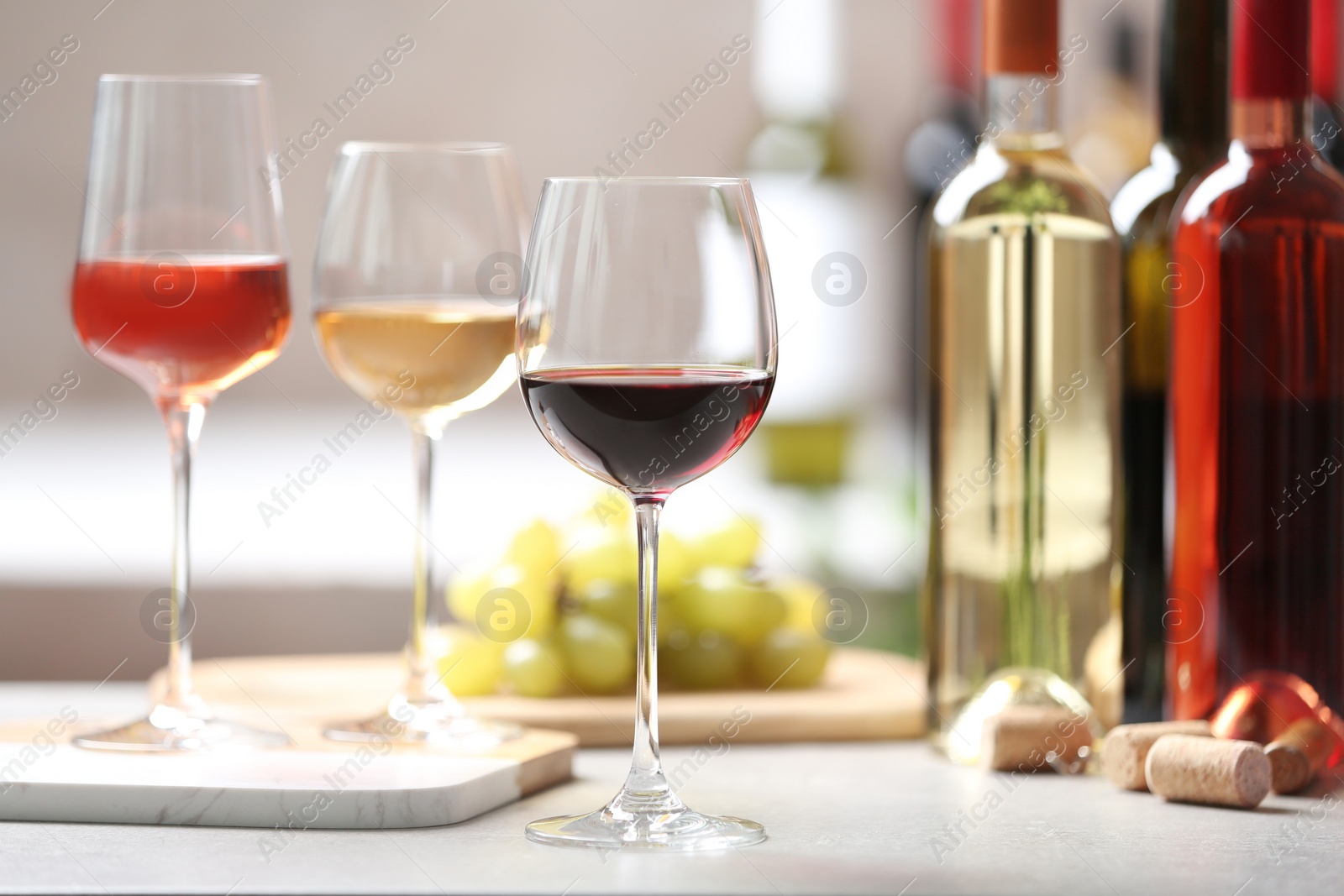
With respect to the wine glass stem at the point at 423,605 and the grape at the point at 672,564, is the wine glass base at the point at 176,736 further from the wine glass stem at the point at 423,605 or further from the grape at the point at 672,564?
the grape at the point at 672,564

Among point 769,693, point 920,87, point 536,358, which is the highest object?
point 920,87

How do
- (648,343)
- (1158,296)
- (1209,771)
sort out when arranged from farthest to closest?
(1158,296)
(1209,771)
(648,343)

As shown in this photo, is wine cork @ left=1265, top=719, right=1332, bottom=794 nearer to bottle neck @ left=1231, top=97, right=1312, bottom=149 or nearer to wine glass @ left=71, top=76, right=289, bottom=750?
bottle neck @ left=1231, top=97, right=1312, bottom=149

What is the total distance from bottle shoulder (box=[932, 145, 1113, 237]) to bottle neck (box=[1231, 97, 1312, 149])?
0.10 m

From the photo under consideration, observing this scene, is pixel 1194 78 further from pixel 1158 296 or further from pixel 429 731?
pixel 429 731

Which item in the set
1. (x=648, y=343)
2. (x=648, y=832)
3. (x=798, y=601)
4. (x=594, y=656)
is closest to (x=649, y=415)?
(x=648, y=343)

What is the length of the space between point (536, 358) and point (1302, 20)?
1.60 feet

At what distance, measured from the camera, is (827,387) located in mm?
2025

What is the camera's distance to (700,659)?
1.19 metres

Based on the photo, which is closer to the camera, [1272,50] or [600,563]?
[1272,50]

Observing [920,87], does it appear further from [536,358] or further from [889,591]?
[536,358]

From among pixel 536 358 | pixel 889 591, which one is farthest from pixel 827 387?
pixel 536 358

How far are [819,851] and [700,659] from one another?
41 centimetres

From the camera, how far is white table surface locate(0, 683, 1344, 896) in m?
0.71
